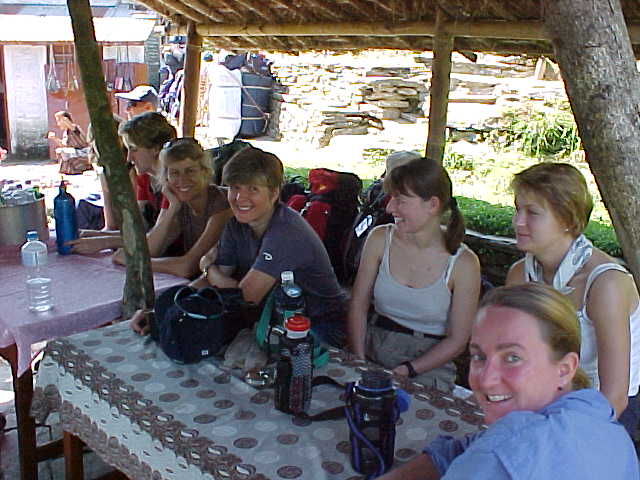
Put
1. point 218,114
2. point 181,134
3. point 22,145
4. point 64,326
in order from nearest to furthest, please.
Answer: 1. point 64,326
2. point 181,134
3. point 22,145
4. point 218,114

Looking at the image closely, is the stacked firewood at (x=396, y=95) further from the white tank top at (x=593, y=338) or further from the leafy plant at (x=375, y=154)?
the white tank top at (x=593, y=338)

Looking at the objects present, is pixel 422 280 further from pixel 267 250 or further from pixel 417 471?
pixel 417 471

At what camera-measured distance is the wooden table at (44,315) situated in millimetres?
2539

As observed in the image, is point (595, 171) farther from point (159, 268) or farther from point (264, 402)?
point (159, 268)

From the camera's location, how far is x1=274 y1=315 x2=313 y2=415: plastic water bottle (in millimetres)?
1800

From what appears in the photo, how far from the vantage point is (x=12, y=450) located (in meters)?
3.22

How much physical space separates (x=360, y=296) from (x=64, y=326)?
43.5 inches

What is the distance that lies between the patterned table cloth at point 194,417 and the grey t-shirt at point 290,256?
526 millimetres

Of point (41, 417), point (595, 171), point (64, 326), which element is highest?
point (595, 171)

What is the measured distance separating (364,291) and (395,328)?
0.63 ft

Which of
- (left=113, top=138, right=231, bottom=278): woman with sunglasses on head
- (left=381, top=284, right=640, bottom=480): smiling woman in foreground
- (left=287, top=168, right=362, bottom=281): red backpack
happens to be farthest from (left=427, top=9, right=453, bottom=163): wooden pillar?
(left=381, top=284, right=640, bottom=480): smiling woman in foreground

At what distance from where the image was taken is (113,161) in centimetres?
266

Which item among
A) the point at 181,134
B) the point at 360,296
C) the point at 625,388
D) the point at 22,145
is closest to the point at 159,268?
the point at 360,296

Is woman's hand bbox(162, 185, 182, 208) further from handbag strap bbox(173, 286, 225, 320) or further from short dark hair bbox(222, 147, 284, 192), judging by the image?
handbag strap bbox(173, 286, 225, 320)
